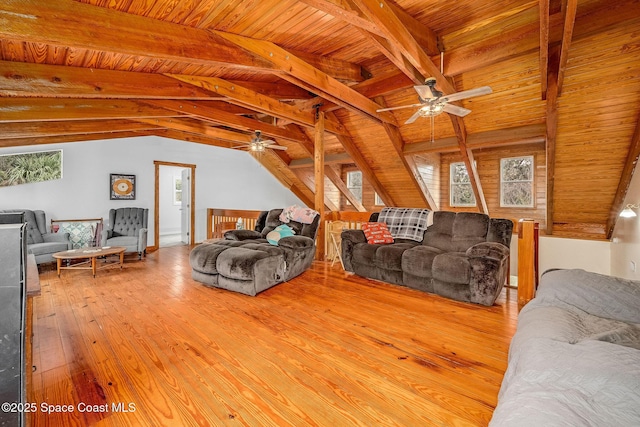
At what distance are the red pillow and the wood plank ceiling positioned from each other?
74.5 inches

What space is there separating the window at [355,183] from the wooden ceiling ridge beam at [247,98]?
11.3ft

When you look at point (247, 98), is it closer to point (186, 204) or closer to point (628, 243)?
point (186, 204)

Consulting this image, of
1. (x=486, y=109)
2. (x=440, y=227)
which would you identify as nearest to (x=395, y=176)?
(x=486, y=109)

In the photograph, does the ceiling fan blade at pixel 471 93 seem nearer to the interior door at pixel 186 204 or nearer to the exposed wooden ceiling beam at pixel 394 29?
the exposed wooden ceiling beam at pixel 394 29

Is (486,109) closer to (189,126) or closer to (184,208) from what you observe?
(189,126)

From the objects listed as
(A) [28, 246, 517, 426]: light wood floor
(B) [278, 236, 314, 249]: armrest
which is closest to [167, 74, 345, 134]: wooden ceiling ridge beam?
(B) [278, 236, 314, 249]: armrest

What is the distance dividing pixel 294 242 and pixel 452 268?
6.14 ft

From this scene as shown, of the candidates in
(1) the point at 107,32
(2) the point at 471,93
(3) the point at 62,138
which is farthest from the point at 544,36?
(3) the point at 62,138

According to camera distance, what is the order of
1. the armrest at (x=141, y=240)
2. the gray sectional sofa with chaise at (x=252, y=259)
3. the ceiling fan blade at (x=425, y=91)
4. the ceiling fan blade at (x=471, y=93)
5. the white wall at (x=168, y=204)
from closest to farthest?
the ceiling fan blade at (x=471, y=93) < the ceiling fan blade at (x=425, y=91) < the gray sectional sofa with chaise at (x=252, y=259) < the armrest at (x=141, y=240) < the white wall at (x=168, y=204)

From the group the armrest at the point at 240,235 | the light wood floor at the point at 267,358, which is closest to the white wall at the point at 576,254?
the light wood floor at the point at 267,358

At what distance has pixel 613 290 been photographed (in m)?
1.73

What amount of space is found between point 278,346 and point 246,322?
1.75 feet

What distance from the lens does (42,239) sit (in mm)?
4707

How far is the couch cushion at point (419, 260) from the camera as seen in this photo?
10.8 ft
